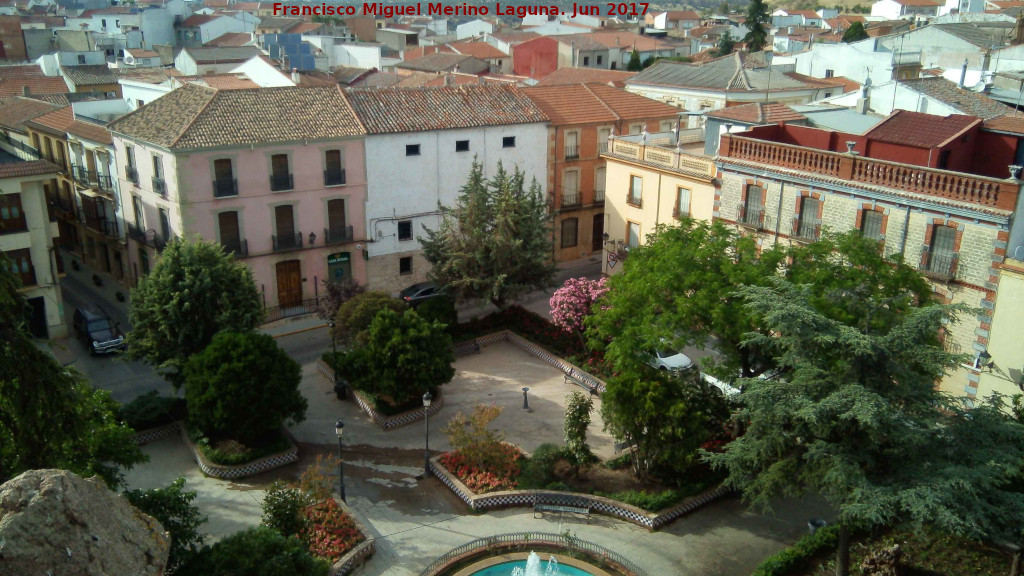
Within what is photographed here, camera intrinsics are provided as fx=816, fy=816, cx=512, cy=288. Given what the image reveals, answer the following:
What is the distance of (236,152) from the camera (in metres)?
31.8

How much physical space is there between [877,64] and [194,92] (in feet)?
138

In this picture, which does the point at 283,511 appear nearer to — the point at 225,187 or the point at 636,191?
the point at 225,187

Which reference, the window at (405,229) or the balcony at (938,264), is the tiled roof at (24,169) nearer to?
the window at (405,229)

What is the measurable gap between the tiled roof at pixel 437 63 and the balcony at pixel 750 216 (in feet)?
145

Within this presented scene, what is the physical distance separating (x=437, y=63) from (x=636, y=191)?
136ft

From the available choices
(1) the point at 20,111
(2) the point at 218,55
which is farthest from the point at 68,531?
(2) the point at 218,55

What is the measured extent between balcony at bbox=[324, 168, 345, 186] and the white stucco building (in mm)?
1211

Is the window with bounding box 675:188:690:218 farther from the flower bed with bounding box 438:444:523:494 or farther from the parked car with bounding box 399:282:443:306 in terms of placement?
the flower bed with bounding box 438:444:523:494

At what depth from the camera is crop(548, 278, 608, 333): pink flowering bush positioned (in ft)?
92.7

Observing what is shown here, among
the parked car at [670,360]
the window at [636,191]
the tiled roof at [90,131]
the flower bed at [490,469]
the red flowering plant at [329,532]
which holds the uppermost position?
the tiled roof at [90,131]

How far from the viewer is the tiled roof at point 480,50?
81.7m

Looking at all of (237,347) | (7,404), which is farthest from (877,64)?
(7,404)

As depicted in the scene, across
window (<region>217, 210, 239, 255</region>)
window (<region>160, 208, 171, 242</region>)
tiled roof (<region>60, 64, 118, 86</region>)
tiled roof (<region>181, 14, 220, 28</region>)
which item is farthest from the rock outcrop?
tiled roof (<region>181, 14, 220, 28</region>)

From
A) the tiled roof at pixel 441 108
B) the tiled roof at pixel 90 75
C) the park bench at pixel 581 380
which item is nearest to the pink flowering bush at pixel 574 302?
the park bench at pixel 581 380
